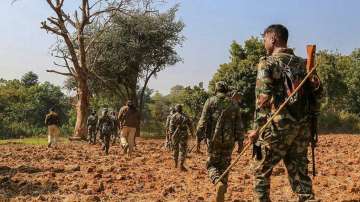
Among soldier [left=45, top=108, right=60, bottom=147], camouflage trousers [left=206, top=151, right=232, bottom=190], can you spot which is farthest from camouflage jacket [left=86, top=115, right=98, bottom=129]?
camouflage trousers [left=206, top=151, right=232, bottom=190]

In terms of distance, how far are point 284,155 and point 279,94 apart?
24.1 inches

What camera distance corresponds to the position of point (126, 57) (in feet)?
124

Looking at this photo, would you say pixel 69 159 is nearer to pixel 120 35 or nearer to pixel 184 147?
pixel 184 147

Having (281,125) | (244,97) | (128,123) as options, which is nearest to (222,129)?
(281,125)

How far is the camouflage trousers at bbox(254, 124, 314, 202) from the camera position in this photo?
555cm

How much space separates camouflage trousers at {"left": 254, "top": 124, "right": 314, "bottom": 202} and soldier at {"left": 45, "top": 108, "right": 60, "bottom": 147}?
17.3 meters

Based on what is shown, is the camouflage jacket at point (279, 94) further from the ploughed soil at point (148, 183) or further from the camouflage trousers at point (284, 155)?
the ploughed soil at point (148, 183)

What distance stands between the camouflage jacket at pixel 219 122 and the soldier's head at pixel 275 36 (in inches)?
99.1

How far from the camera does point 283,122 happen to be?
5512 mm

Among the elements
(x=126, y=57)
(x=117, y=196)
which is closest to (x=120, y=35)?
(x=126, y=57)

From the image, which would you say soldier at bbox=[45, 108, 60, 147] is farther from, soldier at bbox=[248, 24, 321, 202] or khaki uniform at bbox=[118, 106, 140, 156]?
soldier at bbox=[248, 24, 321, 202]

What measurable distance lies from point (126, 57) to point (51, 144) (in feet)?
51.0

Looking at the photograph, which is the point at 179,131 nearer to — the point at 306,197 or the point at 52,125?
the point at 306,197

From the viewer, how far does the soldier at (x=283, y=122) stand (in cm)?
554
